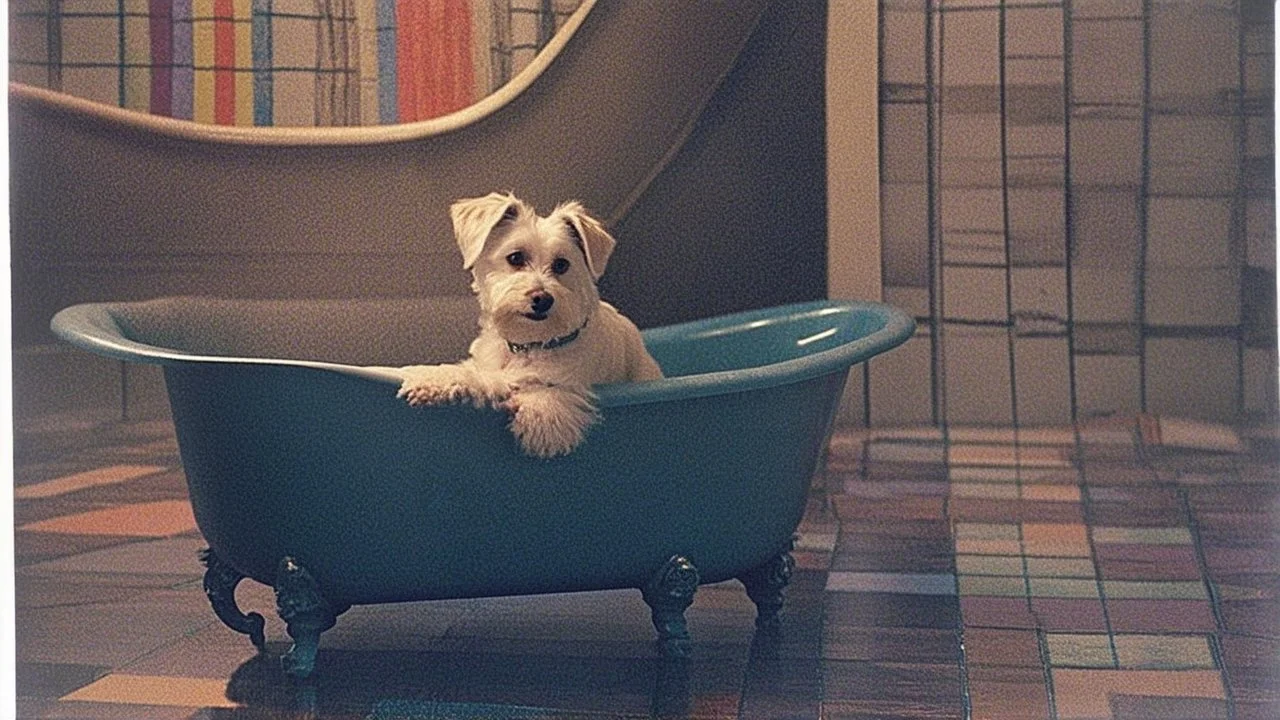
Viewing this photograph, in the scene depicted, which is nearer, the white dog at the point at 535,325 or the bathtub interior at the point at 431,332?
the white dog at the point at 535,325

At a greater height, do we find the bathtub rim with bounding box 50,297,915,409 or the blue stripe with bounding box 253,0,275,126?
the blue stripe with bounding box 253,0,275,126

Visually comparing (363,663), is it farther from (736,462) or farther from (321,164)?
(321,164)

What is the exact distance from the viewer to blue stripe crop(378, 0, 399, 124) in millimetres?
2959

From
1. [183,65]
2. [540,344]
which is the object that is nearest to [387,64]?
[183,65]

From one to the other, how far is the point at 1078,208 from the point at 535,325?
1.39 meters

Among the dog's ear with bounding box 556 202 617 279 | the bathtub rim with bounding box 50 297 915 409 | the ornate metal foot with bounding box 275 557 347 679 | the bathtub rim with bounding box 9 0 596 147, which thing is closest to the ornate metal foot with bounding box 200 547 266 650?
the ornate metal foot with bounding box 275 557 347 679

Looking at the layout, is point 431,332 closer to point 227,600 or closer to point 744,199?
point 227,600

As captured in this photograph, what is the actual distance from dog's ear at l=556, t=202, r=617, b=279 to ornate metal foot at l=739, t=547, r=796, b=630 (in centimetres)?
53

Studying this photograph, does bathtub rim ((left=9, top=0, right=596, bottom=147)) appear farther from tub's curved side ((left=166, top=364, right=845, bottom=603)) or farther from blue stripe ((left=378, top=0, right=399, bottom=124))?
tub's curved side ((left=166, top=364, right=845, bottom=603))

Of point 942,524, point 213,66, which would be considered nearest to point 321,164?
point 213,66

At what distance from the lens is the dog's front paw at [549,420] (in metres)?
2.08

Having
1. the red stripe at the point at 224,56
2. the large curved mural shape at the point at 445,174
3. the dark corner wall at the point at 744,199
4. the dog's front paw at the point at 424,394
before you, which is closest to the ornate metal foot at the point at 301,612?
the dog's front paw at the point at 424,394

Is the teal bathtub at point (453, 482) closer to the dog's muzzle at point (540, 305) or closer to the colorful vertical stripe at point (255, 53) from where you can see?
the dog's muzzle at point (540, 305)

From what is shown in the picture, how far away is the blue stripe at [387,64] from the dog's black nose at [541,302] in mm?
978
